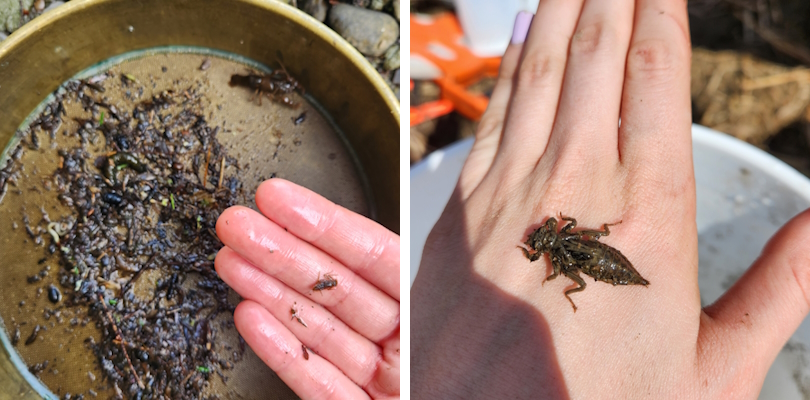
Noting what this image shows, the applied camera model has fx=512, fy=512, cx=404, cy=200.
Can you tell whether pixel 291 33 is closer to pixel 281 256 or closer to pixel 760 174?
pixel 281 256

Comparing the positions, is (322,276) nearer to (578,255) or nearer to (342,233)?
(342,233)

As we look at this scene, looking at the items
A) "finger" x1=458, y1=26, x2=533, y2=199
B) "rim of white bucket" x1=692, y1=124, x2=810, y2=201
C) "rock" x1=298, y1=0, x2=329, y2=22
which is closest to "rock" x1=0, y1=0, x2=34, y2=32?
"rock" x1=298, y1=0, x2=329, y2=22

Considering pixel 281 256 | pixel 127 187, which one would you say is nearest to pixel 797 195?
pixel 281 256

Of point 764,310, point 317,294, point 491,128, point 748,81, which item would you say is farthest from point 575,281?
point 748,81

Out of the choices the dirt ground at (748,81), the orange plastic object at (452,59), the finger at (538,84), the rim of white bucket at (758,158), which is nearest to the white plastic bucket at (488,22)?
the orange plastic object at (452,59)

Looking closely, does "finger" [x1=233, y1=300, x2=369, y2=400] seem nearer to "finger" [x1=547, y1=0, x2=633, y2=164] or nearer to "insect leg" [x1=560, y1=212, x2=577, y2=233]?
"insect leg" [x1=560, y1=212, x2=577, y2=233]

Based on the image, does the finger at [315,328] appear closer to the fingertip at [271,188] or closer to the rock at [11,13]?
the fingertip at [271,188]
